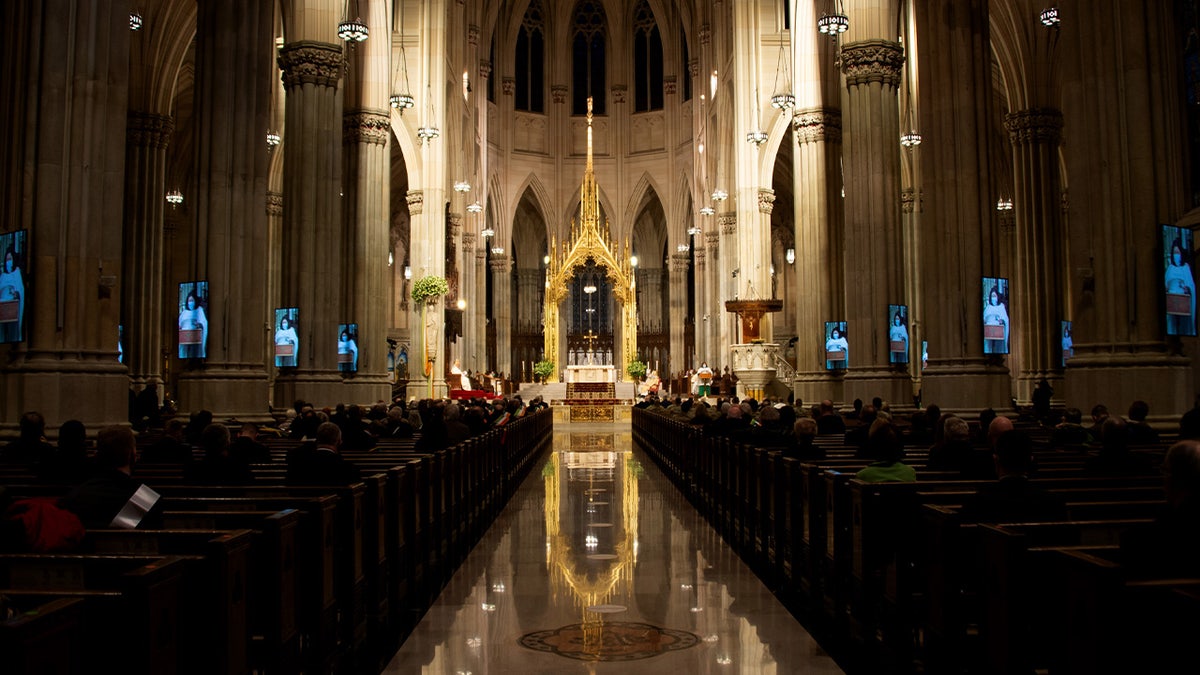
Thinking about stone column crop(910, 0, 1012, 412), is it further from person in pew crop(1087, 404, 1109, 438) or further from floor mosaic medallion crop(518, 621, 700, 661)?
floor mosaic medallion crop(518, 621, 700, 661)

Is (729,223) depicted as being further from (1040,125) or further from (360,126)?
(360,126)

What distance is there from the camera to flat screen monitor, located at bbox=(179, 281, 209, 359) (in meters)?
14.1

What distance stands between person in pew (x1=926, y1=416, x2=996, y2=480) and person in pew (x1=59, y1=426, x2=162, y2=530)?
4.85 m

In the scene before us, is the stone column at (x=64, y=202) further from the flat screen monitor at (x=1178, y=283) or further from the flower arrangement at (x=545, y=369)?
the flower arrangement at (x=545, y=369)

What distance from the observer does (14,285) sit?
9344 mm

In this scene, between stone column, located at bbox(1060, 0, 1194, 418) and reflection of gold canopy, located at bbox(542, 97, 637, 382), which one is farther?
reflection of gold canopy, located at bbox(542, 97, 637, 382)

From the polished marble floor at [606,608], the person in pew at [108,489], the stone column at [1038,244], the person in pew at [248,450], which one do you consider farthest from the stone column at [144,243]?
the stone column at [1038,244]

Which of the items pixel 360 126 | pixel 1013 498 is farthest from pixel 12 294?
pixel 360 126

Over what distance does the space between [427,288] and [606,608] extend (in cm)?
2337

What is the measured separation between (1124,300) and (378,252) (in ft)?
58.0

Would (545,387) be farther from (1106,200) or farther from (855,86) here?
(1106,200)

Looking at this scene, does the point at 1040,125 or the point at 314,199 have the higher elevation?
the point at 1040,125

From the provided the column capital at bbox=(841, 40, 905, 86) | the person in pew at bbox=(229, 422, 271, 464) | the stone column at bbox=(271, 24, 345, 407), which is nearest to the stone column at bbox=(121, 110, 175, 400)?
the stone column at bbox=(271, 24, 345, 407)

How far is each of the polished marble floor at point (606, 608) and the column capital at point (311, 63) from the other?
446 inches
